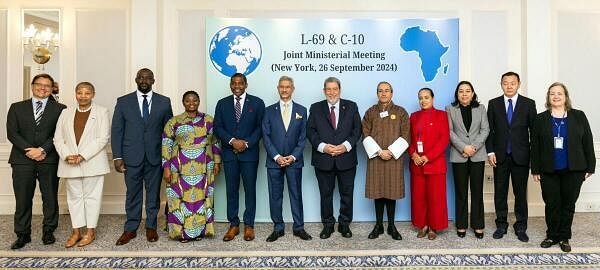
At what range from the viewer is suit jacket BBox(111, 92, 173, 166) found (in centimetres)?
361

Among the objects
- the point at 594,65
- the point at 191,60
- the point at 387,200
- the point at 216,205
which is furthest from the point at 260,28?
the point at 594,65

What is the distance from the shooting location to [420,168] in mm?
3730

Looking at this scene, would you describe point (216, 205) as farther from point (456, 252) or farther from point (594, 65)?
point (594, 65)

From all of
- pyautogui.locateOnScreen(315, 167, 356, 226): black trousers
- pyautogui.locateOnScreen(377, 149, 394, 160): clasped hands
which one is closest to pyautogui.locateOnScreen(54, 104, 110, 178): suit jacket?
pyautogui.locateOnScreen(315, 167, 356, 226): black trousers

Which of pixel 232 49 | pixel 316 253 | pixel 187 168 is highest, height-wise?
pixel 232 49

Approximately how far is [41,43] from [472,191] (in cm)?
510

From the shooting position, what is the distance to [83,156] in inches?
137

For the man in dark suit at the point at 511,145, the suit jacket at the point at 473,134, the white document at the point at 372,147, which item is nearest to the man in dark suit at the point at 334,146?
the white document at the point at 372,147

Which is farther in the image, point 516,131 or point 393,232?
point 393,232

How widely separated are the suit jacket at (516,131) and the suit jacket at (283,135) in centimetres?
176

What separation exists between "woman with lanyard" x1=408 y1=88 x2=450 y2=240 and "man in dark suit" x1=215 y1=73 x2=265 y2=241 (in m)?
1.49

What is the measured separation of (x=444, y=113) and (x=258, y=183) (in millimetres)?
2040

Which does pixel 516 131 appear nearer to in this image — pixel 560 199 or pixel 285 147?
pixel 560 199

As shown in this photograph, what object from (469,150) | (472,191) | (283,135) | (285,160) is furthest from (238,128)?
(472,191)
